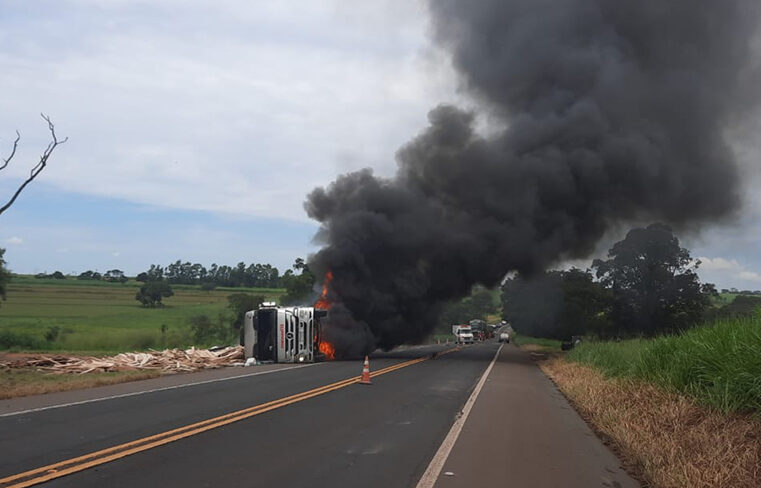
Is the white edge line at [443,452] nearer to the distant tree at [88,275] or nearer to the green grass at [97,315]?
the green grass at [97,315]

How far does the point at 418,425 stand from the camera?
34.9 ft

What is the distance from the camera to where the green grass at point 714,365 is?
348 inches

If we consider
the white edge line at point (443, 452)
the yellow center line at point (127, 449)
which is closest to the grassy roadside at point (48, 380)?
the yellow center line at point (127, 449)

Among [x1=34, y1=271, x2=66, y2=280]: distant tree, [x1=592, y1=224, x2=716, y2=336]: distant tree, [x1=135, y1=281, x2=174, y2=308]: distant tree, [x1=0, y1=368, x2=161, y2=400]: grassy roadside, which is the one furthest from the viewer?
[x1=34, y1=271, x2=66, y2=280]: distant tree

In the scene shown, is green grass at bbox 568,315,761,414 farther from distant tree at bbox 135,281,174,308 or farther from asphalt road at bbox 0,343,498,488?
distant tree at bbox 135,281,174,308

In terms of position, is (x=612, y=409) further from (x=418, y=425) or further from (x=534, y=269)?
(x=534, y=269)

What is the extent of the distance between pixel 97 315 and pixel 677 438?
5952cm

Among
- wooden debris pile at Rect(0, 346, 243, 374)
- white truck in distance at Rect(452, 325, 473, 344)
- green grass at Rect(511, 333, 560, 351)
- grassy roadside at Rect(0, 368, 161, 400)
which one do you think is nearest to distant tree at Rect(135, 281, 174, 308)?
white truck in distance at Rect(452, 325, 473, 344)

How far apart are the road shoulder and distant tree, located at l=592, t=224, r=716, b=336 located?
40.2 meters

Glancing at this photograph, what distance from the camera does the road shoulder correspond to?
23.4 feet

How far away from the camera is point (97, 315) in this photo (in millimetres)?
60125

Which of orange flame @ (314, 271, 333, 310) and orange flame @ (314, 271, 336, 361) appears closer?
orange flame @ (314, 271, 336, 361)

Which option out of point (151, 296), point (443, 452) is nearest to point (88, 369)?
point (443, 452)

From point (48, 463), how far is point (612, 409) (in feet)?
29.8
